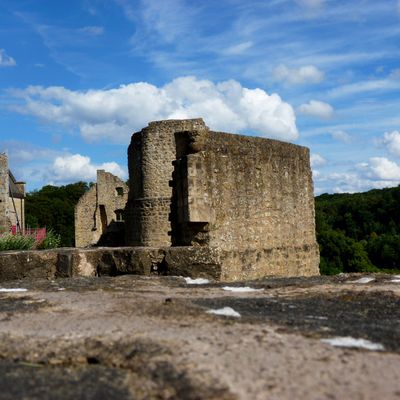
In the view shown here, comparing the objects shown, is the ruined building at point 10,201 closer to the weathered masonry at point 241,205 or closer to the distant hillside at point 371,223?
the weathered masonry at point 241,205

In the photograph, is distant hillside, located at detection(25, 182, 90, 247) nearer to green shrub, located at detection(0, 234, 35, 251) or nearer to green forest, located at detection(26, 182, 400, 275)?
green forest, located at detection(26, 182, 400, 275)

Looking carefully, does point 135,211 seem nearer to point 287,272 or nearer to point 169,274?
point 287,272

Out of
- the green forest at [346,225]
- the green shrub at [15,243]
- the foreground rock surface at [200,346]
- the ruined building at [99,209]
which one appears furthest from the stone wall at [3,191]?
the foreground rock surface at [200,346]

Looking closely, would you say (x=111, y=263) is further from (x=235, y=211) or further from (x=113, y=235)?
(x=113, y=235)

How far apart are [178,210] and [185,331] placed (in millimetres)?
6444

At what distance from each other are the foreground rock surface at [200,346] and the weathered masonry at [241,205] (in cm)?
240

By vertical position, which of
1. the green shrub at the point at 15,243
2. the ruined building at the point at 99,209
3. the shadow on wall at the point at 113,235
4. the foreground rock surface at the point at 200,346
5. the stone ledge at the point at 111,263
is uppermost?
the ruined building at the point at 99,209

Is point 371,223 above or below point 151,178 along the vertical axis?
below

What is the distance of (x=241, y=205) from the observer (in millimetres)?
11805

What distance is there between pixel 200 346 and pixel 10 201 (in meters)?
35.6

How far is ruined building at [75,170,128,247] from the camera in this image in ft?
102

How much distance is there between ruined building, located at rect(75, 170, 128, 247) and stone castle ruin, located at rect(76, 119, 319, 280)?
12.0 m

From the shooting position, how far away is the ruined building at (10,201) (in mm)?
24891

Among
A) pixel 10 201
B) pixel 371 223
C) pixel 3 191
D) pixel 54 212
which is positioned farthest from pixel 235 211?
pixel 371 223
